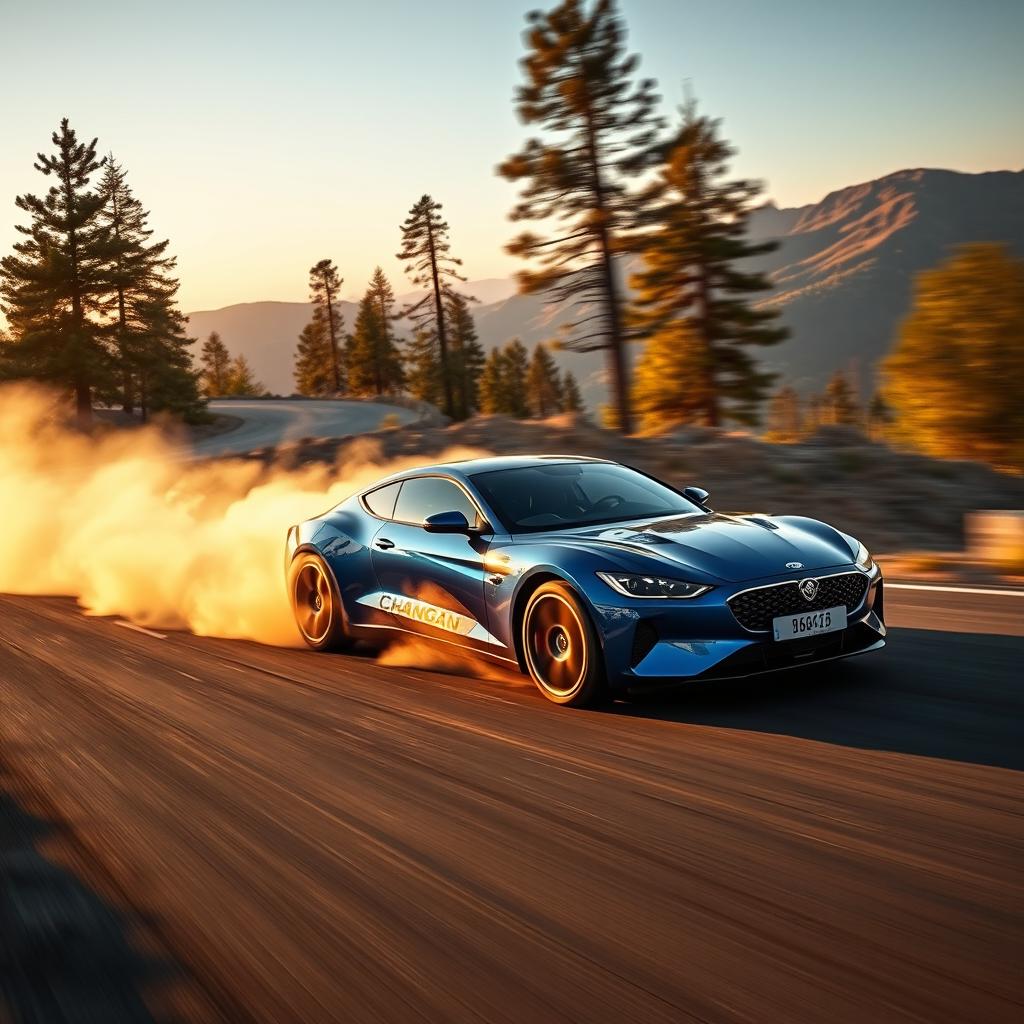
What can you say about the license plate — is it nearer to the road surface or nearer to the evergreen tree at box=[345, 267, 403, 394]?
the road surface

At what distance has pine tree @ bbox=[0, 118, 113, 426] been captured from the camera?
52.3m

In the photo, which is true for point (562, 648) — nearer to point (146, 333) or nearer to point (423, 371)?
point (146, 333)

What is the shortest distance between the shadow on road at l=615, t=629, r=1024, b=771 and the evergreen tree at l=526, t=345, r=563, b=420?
373 feet

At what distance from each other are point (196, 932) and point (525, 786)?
5.46 feet

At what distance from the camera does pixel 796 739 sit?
5.19 metres

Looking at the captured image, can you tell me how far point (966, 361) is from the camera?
24844 millimetres

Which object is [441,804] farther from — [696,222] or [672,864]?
[696,222]

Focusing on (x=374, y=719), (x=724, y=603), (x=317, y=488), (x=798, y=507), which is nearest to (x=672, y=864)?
(x=724, y=603)

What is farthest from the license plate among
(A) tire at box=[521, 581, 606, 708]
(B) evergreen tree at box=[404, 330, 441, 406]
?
(B) evergreen tree at box=[404, 330, 441, 406]

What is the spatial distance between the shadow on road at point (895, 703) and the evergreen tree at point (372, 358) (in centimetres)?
9243

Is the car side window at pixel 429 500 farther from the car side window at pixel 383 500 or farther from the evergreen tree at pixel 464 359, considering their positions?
the evergreen tree at pixel 464 359

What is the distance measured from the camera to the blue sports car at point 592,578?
5.70 metres

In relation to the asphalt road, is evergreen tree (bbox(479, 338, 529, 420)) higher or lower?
higher

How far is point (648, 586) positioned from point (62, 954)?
3.26 meters
